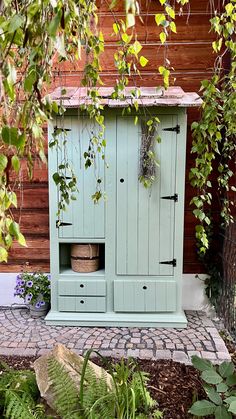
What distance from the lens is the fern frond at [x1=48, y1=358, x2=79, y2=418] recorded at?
164 centimetres

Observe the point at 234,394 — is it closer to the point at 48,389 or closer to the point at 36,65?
the point at 48,389

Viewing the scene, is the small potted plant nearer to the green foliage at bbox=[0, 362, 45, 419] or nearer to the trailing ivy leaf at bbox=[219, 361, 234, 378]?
the green foliage at bbox=[0, 362, 45, 419]

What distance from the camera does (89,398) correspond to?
5.44ft

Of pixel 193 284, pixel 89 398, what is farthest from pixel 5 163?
pixel 193 284

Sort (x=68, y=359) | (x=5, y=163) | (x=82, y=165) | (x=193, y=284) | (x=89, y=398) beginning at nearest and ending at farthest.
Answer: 1. (x=5, y=163)
2. (x=89, y=398)
3. (x=68, y=359)
4. (x=82, y=165)
5. (x=193, y=284)

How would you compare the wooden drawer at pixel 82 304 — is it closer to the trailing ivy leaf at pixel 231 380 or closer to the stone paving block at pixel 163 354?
the stone paving block at pixel 163 354

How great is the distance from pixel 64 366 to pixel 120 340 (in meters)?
1.07

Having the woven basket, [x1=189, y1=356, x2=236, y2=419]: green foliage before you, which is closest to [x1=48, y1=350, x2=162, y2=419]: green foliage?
[x1=189, y1=356, x2=236, y2=419]: green foliage

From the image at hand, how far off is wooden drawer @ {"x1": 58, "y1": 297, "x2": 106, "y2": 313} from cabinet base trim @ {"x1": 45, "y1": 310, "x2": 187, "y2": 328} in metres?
0.05

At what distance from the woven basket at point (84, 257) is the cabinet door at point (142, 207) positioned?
251 millimetres

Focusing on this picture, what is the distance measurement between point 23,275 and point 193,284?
165 cm

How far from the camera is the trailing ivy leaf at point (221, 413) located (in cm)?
163

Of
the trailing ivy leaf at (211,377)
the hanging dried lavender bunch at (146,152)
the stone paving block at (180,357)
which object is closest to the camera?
the trailing ivy leaf at (211,377)

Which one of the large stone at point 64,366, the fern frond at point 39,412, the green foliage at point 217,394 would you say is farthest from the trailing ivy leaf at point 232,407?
the fern frond at point 39,412
